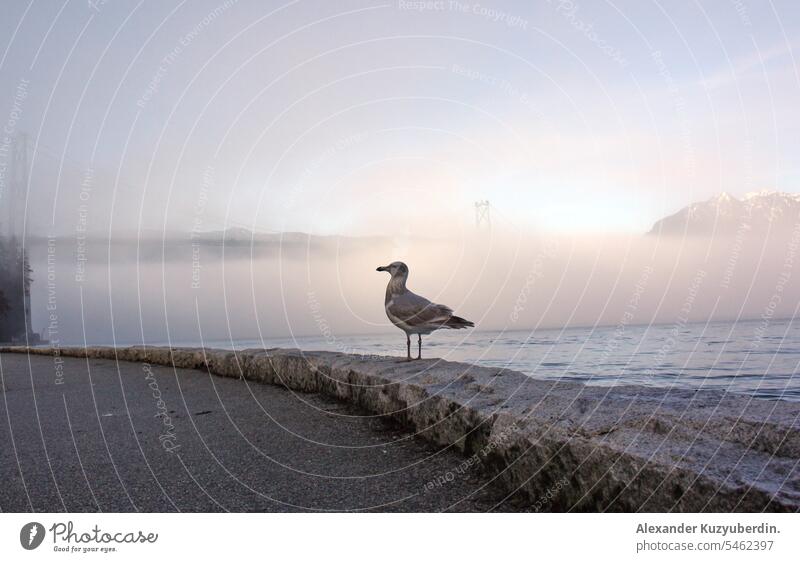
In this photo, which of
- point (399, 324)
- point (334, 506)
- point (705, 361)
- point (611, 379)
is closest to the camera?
point (334, 506)

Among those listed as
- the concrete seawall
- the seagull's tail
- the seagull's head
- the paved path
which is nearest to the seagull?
the seagull's tail

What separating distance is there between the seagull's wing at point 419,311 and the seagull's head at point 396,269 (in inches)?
17.3

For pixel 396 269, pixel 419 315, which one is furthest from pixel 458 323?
pixel 396 269

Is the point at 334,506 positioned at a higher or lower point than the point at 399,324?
lower

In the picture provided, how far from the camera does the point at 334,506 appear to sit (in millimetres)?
3445

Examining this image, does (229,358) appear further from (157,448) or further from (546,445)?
(546,445)

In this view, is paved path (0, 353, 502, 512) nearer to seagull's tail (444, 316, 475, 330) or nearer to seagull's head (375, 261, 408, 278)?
seagull's tail (444, 316, 475, 330)

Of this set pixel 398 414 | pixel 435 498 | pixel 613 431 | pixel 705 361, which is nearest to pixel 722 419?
pixel 613 431

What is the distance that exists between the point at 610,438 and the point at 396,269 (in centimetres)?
410

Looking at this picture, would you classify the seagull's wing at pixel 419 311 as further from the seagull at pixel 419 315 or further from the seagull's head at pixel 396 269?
the seagull's head at pixel 396 269

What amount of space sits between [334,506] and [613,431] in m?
1.79

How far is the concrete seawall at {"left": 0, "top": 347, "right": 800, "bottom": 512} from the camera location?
2.50 meters

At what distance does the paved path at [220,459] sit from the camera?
11.5 feet

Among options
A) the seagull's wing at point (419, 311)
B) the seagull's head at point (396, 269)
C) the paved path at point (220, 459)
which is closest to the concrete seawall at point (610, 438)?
the paved path at point (220, 459)
